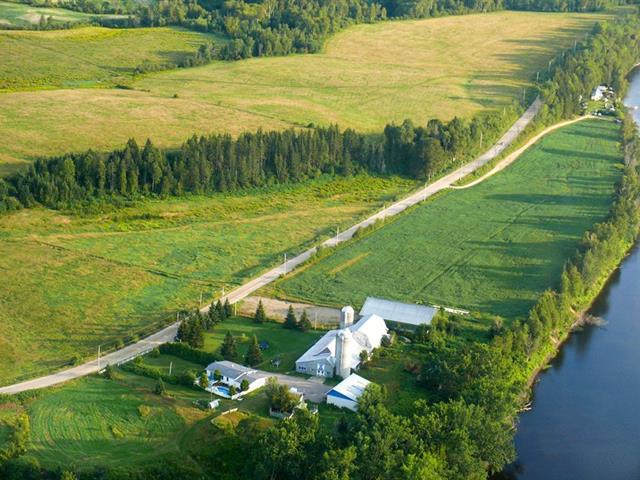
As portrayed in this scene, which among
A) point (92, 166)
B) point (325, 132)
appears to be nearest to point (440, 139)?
point (325, 132)

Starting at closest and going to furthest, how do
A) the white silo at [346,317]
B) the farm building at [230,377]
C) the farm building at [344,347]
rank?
the farm building at [230,377] < the farm building at [344,347] < the white silo at [346,317]

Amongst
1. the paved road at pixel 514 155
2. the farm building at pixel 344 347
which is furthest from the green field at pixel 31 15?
the farm building at pixel 344 347

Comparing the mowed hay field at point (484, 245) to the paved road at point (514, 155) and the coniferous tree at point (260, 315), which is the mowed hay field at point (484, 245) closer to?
the paved road at point (514, 155)

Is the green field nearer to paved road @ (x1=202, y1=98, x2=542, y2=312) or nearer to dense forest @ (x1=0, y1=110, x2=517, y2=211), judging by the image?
dense forest @ (x1=0, y1=110, x2=517, y2=211)

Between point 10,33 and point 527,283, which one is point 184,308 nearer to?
point 527,283

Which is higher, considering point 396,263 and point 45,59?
point 45,59
